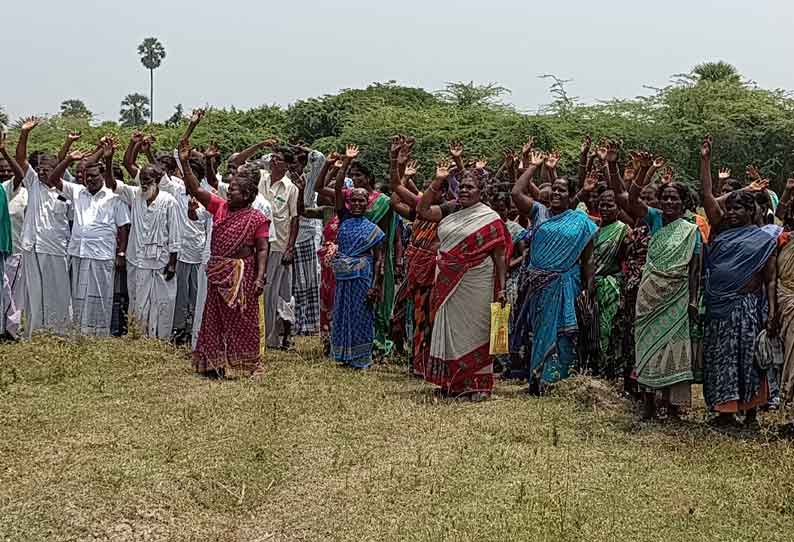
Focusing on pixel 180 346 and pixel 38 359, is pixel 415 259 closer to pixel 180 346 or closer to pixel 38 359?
pixel 180 346

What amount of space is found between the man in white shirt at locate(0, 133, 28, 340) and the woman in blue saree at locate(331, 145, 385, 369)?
3.32m

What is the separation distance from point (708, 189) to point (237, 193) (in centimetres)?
381

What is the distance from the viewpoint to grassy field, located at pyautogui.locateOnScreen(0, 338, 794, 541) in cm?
479

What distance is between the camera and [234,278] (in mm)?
A: 8055

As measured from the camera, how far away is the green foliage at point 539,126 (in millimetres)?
23656

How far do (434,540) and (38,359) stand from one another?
508 cm

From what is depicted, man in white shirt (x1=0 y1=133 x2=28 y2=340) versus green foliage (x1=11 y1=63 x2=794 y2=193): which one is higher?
green foliage (x1=11 y1=63 x2=794 y2=193)

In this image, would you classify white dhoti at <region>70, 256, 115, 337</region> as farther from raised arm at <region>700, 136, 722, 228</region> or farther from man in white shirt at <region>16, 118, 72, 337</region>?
raised arm at <region>700, 136, 722, 228</region>

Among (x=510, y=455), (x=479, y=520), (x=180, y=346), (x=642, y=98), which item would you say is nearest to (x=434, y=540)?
(x=479, y=520)

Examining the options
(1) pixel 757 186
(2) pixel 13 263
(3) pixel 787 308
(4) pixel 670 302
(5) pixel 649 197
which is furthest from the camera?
(2) pixel 13 263

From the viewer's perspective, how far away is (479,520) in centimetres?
479

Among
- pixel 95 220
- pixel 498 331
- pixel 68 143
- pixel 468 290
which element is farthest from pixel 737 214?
pixel 95 220

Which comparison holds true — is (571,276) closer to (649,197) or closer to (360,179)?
(649,197)

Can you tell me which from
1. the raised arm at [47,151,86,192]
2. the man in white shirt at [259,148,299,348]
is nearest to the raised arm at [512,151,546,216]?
the man in white shirt at [259,148,299,348]
